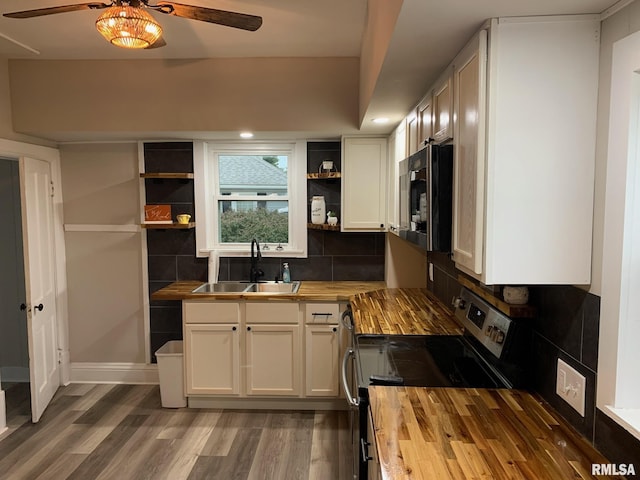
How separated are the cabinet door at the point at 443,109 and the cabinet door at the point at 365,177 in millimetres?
1449

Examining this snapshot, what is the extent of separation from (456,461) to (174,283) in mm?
3076

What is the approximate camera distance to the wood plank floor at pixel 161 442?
2.63 m

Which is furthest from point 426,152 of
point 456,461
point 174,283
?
point 174,283

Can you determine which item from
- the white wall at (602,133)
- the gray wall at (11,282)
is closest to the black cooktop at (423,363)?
the white wall at (602,133)

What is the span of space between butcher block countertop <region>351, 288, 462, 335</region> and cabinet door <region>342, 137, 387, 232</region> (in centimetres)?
64

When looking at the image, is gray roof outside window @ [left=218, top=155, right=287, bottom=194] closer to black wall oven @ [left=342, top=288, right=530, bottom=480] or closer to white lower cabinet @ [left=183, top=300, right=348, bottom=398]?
white lower cabinet @ [left=183, top=300, right=348, bottom=398]

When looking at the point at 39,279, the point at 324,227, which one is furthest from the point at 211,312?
the point at 39,279

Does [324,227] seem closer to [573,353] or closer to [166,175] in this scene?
[166,175]

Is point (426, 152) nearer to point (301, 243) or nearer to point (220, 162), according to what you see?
point (301, 243)

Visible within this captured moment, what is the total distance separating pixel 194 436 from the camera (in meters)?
3.04

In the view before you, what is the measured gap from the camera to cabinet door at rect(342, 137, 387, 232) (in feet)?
11.4

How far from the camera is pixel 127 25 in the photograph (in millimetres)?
1854

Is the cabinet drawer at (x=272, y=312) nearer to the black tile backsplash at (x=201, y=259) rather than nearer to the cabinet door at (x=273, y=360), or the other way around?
the cabinet door at (x=273, y=360)

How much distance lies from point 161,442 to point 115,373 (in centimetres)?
125
